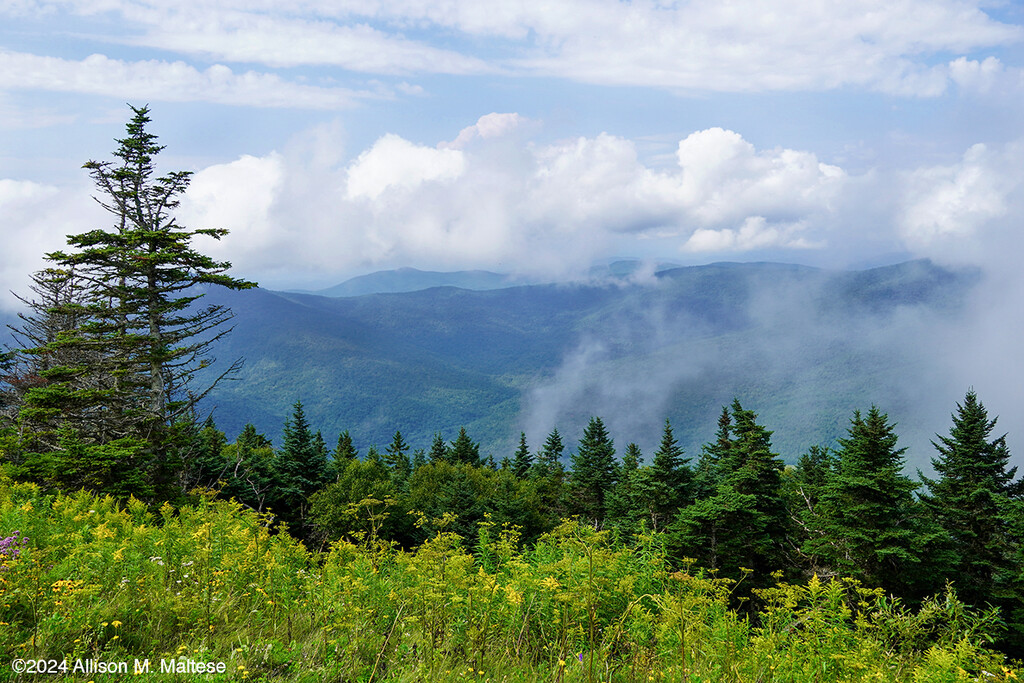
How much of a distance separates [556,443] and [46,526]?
65.5m

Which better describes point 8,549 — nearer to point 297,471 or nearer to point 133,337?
point 133,337

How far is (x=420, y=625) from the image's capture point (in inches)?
171

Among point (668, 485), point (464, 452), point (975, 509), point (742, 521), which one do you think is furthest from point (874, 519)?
point (464, 452)

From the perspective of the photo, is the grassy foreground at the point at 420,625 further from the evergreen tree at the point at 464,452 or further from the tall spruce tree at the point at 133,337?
the evergreen tree at the point at 464,452

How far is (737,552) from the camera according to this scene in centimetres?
2834

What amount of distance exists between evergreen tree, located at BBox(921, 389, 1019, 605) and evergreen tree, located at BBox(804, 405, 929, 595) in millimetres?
1609

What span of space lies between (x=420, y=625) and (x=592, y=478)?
47.9 m

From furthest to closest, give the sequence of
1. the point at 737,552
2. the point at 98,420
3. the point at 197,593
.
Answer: the point at 737,552
the point at 98,420
the point at 197,593

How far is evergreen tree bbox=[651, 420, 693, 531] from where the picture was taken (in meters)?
33.1

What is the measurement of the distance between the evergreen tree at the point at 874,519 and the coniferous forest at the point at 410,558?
15cm

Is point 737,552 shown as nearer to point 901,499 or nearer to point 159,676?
point 901,499

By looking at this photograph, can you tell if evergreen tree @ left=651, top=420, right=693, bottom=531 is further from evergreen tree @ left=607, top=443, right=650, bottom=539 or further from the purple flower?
the purple flower

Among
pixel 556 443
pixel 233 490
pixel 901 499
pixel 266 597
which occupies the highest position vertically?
pixel 266 597

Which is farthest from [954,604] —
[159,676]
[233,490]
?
[233,490]
